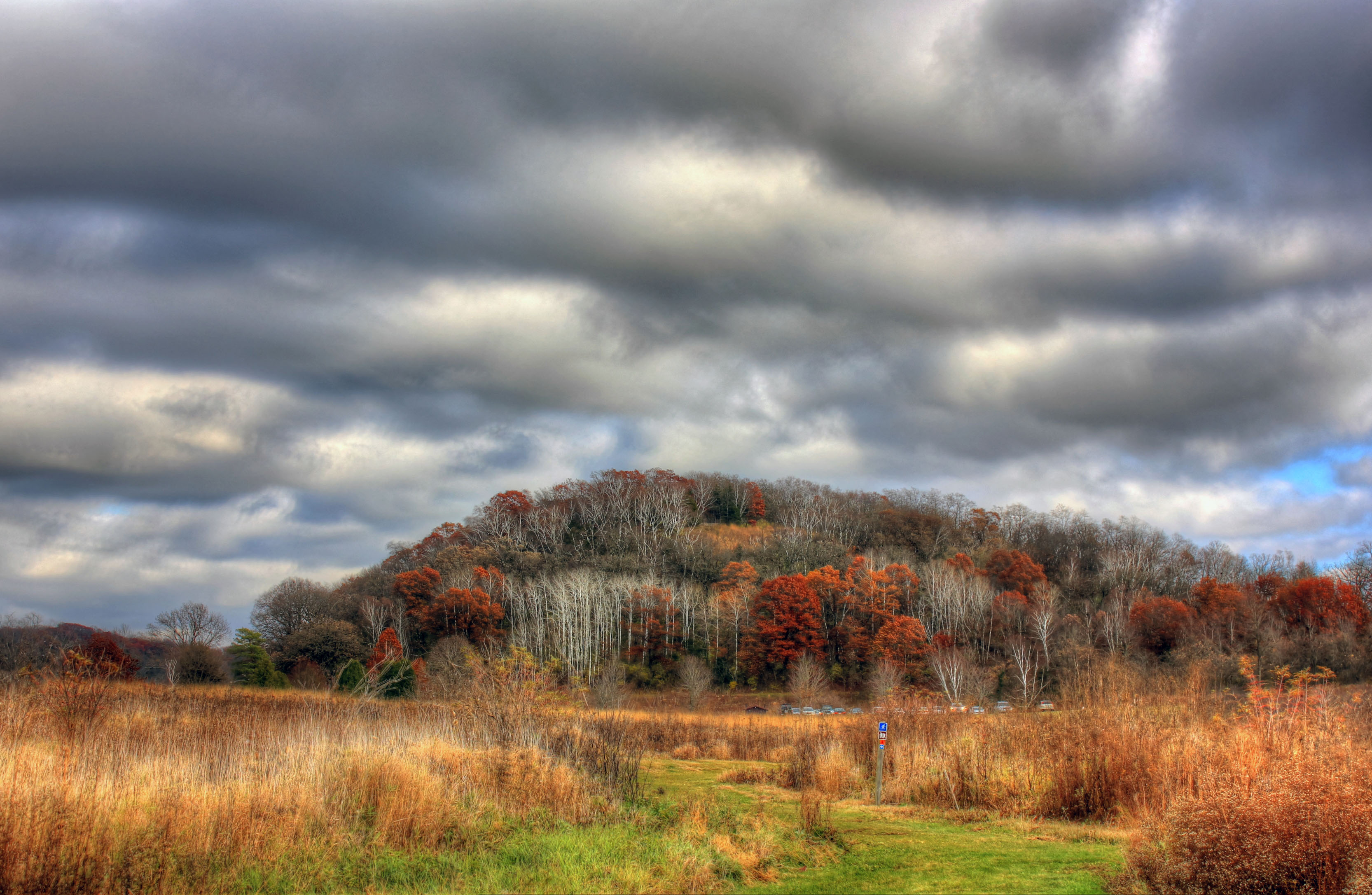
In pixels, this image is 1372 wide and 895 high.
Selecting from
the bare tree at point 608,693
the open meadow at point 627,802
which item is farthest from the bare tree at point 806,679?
the open meadow at point 627,802

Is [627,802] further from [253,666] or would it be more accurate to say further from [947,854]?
[253,666]

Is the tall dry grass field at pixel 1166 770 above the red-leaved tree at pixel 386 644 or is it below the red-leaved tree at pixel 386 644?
above

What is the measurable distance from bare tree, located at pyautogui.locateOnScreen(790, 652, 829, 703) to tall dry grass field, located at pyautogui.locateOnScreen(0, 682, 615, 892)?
4674cm

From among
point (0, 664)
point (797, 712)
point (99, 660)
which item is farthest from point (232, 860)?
point (797, 712)

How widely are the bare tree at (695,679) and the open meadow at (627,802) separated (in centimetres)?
3632

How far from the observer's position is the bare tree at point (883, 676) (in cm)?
4984

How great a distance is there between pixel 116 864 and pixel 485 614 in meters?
71.3

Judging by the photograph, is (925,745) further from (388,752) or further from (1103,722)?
(388,752)

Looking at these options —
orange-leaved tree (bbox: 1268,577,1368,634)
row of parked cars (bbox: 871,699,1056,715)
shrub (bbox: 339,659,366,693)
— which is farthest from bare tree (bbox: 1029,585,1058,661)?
shrub (bbox: 339,659,366,693)

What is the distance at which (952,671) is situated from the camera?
55469 millimetres

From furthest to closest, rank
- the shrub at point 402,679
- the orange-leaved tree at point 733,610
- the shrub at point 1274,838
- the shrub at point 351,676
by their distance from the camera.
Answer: the orange-leaved tree at point 733,610, the shrub at point 351,676, the shrub at point 402,679, the shrub at point 1274,838

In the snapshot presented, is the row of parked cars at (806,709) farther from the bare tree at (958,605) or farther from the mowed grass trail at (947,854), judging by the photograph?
the mowed grass trail at (947,854)

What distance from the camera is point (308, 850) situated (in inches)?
404

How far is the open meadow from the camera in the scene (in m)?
9.09
